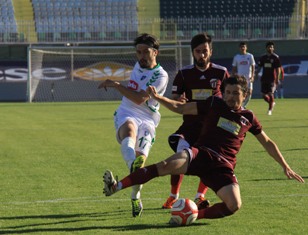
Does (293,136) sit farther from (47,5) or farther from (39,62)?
(47,5)

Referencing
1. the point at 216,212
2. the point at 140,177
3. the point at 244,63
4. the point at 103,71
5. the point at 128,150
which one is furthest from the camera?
the point at 103,71

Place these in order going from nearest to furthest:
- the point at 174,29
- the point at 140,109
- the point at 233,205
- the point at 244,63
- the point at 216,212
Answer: the point at 233,205
the point at 216,212
the point at 140,109
the point at 244,63
the point at 174,29

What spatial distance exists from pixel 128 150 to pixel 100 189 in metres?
1.91

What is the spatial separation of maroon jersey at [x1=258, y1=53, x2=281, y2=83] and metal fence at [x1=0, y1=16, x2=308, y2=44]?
13112mm

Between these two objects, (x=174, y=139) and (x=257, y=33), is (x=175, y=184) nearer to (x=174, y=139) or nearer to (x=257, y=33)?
(x=174, y=139)

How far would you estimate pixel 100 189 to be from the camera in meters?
9.20

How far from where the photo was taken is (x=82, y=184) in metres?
9.62

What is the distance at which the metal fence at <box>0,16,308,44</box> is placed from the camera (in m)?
37.2

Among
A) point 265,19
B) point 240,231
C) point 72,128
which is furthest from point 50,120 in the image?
point 265,19

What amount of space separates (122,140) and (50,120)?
14.6 m

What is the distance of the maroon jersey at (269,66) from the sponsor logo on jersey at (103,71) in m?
11.3

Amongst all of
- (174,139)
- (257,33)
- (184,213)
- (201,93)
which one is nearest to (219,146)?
(184,213)

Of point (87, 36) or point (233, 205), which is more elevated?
point (233, 205)

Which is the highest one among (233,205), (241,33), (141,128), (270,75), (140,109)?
(140,109)
